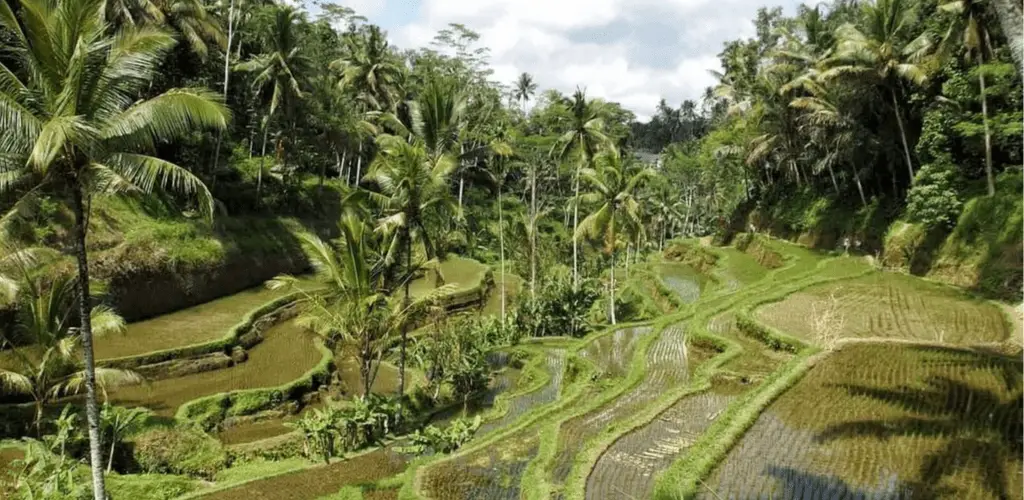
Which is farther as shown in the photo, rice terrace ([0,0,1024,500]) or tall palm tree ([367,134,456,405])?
tall palm tree ([367,134,456,405])

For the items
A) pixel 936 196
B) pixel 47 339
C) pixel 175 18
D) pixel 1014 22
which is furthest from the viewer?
pixel 175 18

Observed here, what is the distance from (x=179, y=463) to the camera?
1284 centimetres

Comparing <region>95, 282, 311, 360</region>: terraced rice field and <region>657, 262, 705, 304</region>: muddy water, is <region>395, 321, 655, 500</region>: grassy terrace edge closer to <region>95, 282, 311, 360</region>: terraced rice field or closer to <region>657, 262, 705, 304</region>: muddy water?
<region>657, 262, 705, 304</region>: muddy water

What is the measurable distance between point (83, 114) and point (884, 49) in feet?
89.6

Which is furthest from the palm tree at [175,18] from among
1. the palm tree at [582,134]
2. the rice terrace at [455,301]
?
the palm tree at [582,134]

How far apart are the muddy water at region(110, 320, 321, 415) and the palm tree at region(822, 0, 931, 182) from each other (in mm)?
23509

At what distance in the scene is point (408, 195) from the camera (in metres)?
15.0

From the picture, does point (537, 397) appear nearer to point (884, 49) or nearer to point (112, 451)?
point (112, 451)

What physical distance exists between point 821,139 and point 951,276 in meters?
11.7

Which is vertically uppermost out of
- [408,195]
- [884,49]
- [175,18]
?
[175,18]

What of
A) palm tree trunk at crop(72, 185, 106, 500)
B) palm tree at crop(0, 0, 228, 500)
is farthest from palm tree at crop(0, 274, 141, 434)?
palm tree at crop(0, 0, 228, 500)

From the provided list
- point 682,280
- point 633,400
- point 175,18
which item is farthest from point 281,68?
point 633,400

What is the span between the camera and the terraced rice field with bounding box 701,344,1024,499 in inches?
329

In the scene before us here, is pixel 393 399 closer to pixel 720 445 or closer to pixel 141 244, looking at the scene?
pixel 720 445
